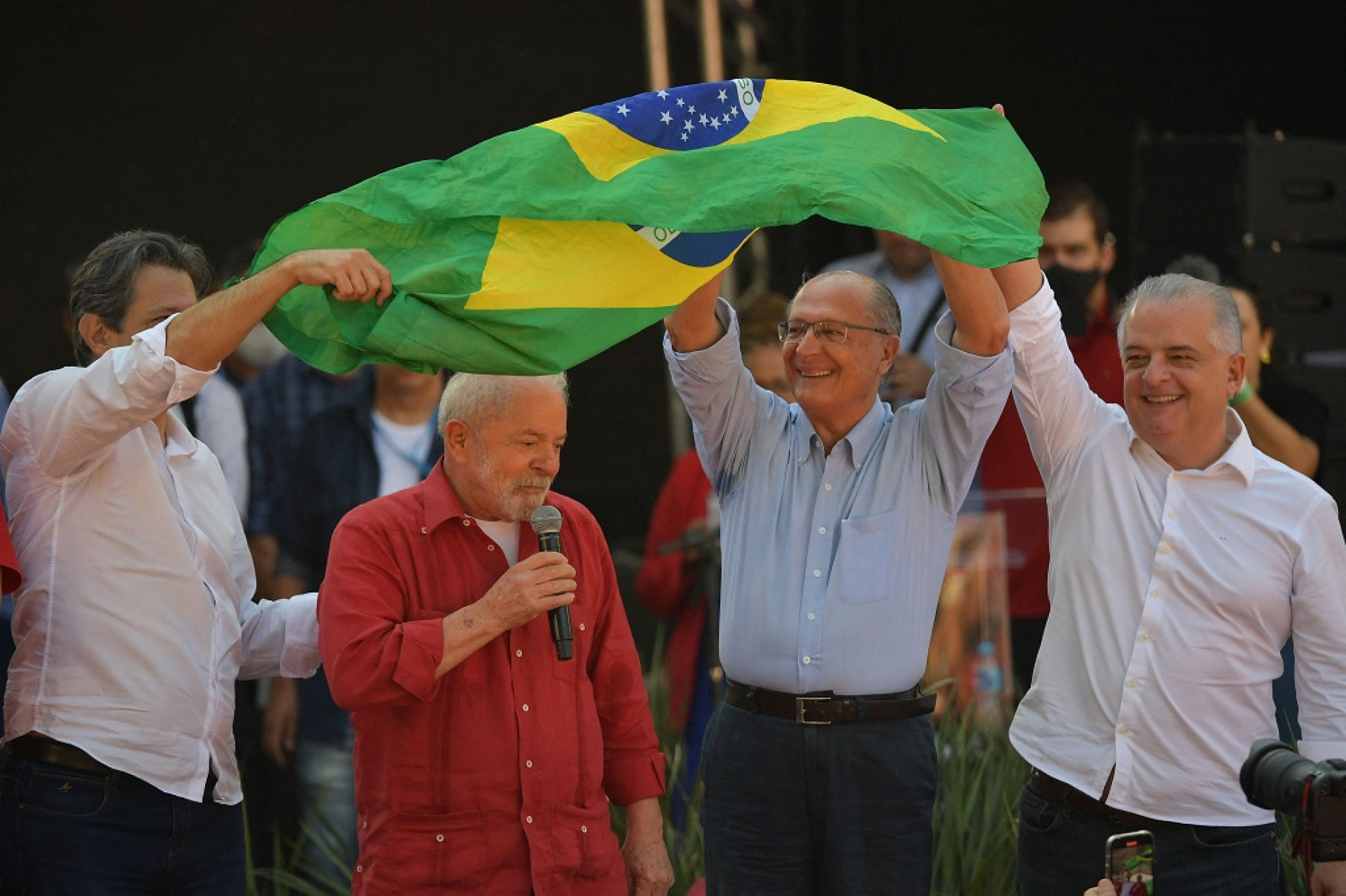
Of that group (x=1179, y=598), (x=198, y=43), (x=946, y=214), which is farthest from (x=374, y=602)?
(x=198, y=43)

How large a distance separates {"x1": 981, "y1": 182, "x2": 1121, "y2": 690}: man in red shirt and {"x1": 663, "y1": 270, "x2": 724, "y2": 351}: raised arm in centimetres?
190

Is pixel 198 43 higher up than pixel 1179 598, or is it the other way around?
pixel 198 43

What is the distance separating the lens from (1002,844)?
4.36 metres

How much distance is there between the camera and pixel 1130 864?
2834mm

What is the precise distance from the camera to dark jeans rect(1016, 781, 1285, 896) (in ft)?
11.0

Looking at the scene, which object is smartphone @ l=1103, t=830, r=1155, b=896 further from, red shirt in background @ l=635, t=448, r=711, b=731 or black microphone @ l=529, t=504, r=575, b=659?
red shirt in background @ l=635, t=448, r=711, b=731

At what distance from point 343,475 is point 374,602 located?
1761mm

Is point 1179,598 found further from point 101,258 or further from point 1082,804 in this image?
point 101,258

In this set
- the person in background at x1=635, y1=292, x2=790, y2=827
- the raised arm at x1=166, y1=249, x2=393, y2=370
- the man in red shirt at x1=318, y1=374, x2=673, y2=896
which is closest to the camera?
the raised arm at x1=166, y1=249, x2=393, y2=370

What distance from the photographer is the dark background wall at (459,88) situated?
7.04 metres

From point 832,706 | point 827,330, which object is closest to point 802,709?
point 832,706

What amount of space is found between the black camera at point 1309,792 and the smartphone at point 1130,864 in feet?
0.66

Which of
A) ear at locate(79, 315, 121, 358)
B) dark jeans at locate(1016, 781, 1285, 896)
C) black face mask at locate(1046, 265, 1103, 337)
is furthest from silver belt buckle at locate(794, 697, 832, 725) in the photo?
black face mask at locate(1046, 265, 1103, 337)

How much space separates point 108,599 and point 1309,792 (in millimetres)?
2040
